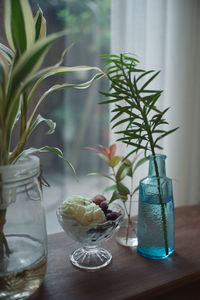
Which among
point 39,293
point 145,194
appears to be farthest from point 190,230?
point 39,293

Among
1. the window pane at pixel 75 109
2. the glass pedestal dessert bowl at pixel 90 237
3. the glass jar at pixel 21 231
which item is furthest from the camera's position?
the window pane at pixel 75 109

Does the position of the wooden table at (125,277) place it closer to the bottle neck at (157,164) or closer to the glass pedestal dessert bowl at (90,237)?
the glass pedestal dessert bowl at (90,237)

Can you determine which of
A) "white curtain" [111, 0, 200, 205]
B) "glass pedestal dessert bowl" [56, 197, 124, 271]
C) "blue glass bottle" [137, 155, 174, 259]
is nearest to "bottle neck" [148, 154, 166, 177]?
"blue glass bottle" [137, 155, 174, 259]

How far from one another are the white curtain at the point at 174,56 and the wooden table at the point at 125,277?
18.0 inches

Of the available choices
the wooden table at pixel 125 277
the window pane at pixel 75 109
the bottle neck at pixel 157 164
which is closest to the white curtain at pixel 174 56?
the window pane at pixel 75 109

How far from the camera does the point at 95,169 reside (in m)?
1.26

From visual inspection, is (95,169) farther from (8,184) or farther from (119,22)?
(8,184)

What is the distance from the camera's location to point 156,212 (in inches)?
32.0

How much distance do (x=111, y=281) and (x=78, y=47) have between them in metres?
0.81

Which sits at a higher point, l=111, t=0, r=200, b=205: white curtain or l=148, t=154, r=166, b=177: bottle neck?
l=111, t=0, r=200, b=205: white curtain

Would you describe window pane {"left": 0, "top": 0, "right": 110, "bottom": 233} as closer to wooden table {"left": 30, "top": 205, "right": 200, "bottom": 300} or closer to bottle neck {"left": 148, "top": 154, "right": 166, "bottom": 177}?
wooden table {"left": 30, "top": 205, "right": 200, "bottom": 300}

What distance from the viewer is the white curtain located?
1.12m

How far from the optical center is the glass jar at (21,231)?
0.62 metres

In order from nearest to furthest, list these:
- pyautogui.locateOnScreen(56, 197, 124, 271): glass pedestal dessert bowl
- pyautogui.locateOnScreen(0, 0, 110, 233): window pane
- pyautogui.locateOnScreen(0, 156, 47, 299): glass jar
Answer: pyautogui.locateOnScreen(0, 156, 47, 299): glass jar → pyautogui.locateOnScreen(56, 197, 124, 271): glass pedestal dessert bowl → pyautogui.locateOnScreen(0, 0, 110, 233): window pane
